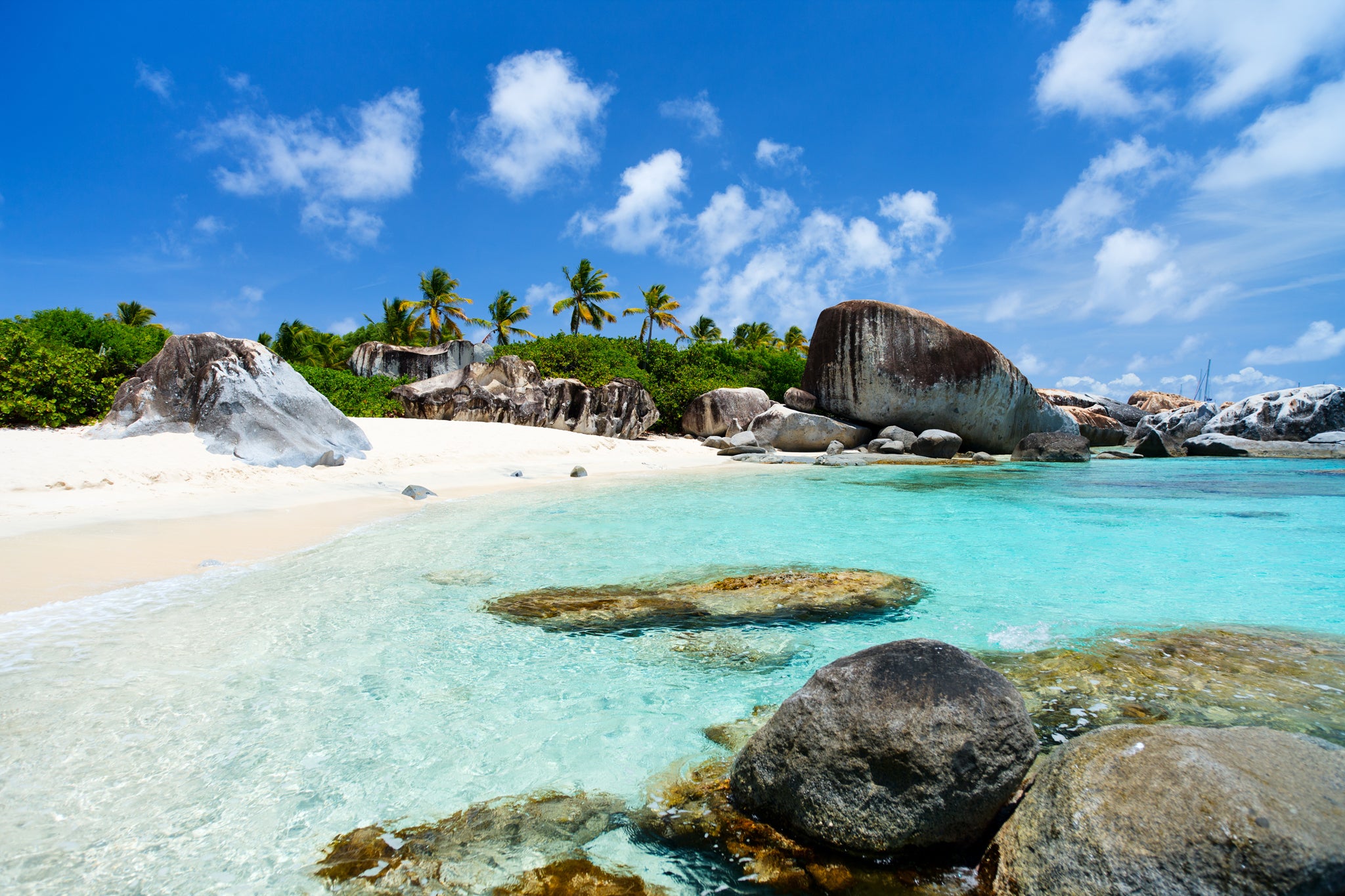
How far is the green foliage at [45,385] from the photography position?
37.1 ft

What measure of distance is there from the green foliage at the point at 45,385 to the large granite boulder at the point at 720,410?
1704 centimetres

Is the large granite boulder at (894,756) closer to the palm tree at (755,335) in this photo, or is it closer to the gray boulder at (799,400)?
the gray boulder at (799,400)

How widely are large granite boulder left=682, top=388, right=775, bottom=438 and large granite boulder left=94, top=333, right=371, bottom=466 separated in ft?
47.8

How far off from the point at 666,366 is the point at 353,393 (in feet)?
43.2

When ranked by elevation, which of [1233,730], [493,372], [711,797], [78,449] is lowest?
[711,797]

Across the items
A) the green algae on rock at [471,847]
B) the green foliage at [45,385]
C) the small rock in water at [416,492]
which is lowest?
the green algae on rock at [471,847]

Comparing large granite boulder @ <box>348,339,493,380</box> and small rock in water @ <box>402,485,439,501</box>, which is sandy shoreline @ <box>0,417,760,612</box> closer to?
small rock in water @ <box>402,485,439,501</box>

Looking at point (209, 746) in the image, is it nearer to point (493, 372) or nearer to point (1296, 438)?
point (493, 372)

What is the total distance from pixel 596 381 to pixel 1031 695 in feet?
69.8

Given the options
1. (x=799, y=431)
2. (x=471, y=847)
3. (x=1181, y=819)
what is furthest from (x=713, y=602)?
(x=799, y=431)

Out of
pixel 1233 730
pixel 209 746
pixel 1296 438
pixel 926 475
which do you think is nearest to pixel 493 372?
pixel 926 475

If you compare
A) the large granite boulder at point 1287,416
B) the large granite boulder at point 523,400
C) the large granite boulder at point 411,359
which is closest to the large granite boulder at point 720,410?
the large granite boulder at point 523,400

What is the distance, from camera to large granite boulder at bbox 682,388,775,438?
24391 millimetres

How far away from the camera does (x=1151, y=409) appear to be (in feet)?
131
